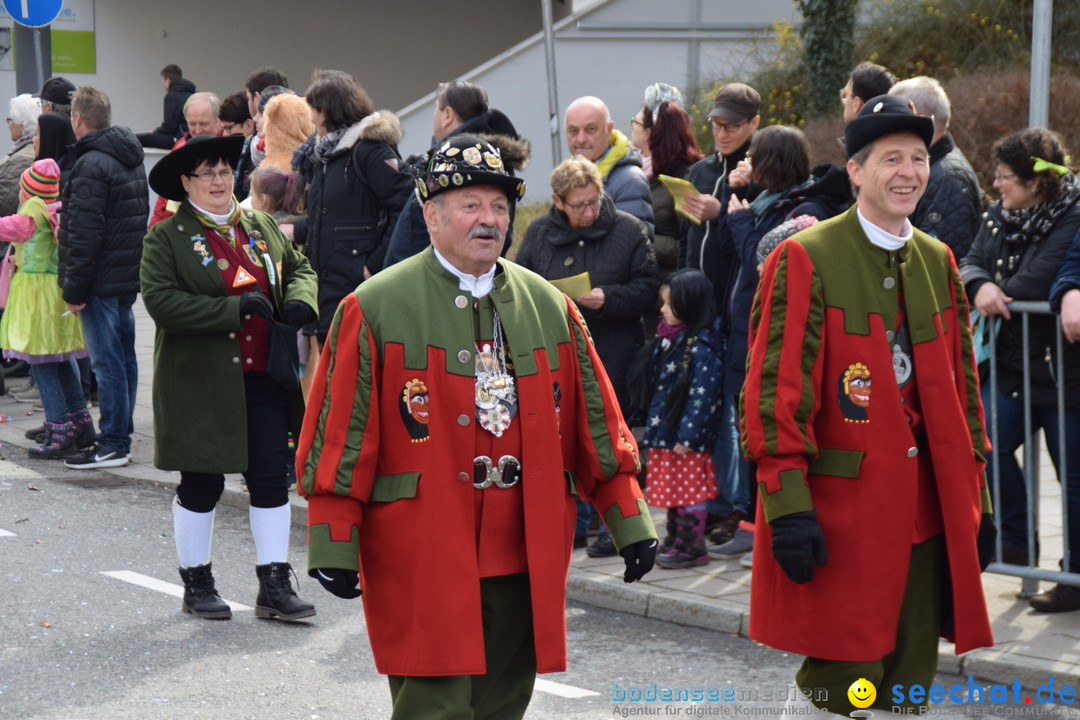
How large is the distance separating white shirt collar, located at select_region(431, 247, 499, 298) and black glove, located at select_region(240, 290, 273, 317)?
2.43 m

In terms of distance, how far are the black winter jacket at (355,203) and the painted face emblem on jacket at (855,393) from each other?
4.29m

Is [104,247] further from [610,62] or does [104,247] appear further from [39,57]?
[610,62]

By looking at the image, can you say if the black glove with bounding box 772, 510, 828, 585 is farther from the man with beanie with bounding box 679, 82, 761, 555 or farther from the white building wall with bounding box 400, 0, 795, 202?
the white building wall with bounding box 400, 0, 795, 202

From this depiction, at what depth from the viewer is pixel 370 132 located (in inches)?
302

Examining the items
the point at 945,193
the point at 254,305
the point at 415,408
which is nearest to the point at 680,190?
the point at 945,193

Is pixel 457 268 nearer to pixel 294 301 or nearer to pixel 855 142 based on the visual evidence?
pixel 855 142

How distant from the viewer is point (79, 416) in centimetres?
991

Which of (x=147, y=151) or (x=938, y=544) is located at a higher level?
(x=147, y=151)

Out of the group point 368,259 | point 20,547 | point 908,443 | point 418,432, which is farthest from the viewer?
point 368,259

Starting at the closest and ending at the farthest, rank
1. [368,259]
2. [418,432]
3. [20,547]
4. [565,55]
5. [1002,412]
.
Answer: [418,432]
[1002,412]
[20,547]
[368,259]
[565,55]

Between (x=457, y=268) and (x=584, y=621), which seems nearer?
(x=457, y=268)

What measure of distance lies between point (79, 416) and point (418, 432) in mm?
6912

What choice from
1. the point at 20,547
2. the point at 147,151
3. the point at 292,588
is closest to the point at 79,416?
the point at 20,547

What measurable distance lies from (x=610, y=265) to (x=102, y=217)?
3653 millimetres
